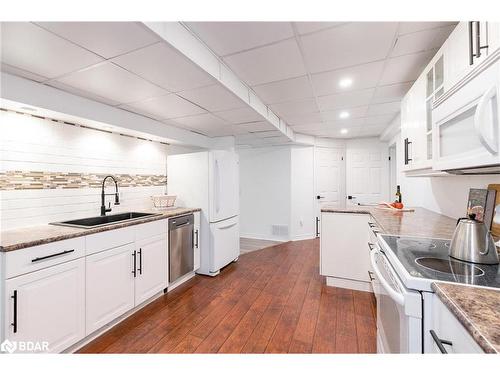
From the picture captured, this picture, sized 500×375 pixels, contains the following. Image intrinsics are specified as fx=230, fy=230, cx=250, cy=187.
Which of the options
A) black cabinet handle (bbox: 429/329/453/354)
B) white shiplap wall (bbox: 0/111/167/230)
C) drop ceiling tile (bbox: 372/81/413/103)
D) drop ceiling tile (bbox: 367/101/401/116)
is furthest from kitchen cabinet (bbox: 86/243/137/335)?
drop ceiling tile (bbox: 367/101/401/116)

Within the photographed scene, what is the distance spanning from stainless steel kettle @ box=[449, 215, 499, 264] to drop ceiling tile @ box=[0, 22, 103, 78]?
2268mm

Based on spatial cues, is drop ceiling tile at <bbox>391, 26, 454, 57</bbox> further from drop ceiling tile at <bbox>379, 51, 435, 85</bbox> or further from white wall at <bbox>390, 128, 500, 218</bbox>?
white wall at <bbox>390, 128, 500, 218</bbox>

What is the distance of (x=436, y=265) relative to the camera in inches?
42.9

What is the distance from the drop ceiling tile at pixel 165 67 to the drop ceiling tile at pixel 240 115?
27.9 inches

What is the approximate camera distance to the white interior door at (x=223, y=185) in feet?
10.4

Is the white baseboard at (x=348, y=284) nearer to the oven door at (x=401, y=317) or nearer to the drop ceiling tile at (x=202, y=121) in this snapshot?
the oven door at (x=401, y=317)

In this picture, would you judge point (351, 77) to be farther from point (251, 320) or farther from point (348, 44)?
point (251, 320)

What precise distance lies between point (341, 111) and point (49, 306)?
3673mm

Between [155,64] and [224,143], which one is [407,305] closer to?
[155,64]

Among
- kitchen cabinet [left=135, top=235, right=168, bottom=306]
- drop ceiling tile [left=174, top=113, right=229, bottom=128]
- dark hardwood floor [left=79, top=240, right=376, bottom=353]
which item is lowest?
dark hardwood floor [left=79, top=240, right=376, bottom=353]

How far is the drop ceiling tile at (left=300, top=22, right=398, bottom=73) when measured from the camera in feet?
4.91

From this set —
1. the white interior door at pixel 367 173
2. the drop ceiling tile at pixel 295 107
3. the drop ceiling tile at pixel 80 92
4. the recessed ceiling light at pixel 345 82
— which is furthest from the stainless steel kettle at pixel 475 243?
the white interior door at pixel 367 173
